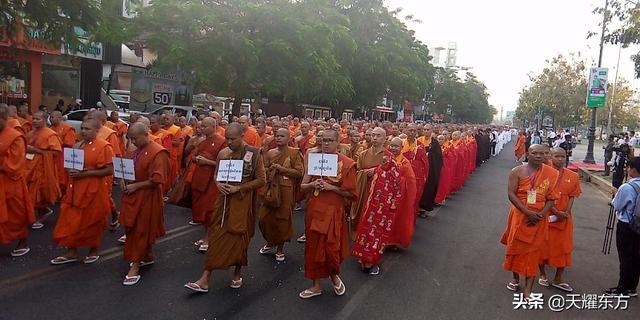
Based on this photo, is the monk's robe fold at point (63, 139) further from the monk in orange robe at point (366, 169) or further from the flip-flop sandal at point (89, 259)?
the monk in orange robe at point (366, 169)

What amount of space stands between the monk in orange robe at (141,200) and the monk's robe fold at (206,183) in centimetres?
99

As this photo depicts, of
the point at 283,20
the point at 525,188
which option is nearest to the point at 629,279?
the point at 525,188

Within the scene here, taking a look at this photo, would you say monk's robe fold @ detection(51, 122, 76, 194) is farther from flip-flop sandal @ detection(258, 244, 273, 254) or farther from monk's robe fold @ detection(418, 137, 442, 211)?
monk's robe fold @ detection(418, 137, 442, 211)

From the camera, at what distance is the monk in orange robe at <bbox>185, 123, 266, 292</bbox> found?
5055mm

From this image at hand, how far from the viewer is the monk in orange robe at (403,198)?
6.45 m

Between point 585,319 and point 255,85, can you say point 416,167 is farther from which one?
point 255,85

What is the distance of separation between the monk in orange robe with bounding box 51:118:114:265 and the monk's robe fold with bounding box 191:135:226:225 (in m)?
1.07

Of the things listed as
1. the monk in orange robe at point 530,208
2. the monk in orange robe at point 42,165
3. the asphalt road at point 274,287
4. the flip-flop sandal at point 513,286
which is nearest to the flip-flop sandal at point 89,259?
the asphalt road at point 274,287

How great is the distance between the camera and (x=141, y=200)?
5.35 metres

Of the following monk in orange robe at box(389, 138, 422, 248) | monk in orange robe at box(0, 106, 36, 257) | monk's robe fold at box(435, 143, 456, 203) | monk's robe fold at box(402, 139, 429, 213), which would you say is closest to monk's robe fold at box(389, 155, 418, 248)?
monk in orange robe at box(389, 138, 422, 248)

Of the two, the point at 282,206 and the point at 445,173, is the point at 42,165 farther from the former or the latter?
the point at 445,173

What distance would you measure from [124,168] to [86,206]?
2.23ft

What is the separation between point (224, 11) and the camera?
1585 cm

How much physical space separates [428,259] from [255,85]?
11695mm
